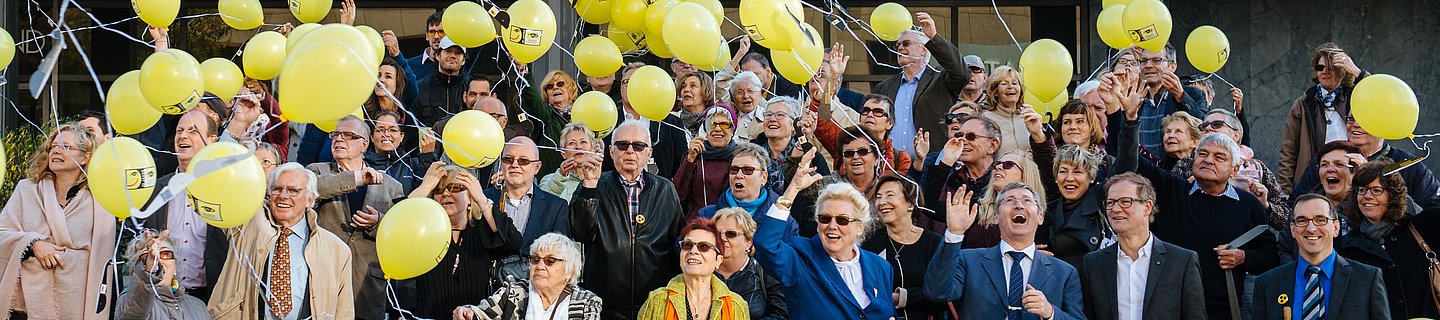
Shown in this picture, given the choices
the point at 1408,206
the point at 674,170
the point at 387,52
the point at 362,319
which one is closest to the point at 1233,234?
the point at 1408,206

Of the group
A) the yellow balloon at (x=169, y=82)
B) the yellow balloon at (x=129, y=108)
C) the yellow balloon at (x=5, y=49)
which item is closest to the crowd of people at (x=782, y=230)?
the yellow balloon at (x=129, y=108)

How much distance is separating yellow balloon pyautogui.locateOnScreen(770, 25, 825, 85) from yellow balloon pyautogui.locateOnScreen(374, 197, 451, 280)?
5.29 ft

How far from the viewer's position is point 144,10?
714 cm

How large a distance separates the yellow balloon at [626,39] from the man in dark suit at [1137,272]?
247 cm

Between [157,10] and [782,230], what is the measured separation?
2.93 meters

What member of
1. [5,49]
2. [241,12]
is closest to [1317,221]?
[241,12]

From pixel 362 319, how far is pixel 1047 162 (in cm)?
325

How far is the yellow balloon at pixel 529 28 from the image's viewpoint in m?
6.79

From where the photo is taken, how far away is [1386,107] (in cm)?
713

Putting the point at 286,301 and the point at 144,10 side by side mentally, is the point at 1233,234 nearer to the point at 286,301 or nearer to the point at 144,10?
the point at 286,301

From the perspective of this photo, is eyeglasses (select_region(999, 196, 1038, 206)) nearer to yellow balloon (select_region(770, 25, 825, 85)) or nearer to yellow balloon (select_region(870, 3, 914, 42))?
yellow balloon (select_region(770, 25, 825, 85))

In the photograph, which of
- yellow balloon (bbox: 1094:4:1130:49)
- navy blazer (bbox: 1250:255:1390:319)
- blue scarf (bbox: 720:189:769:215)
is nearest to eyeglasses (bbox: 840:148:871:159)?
blue scarf (bbox: 720:189:769:215)

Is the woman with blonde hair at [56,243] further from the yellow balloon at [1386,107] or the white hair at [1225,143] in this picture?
the yellow balloon at [1386,107]

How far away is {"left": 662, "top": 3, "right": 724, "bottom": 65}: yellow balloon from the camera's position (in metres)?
6.44
